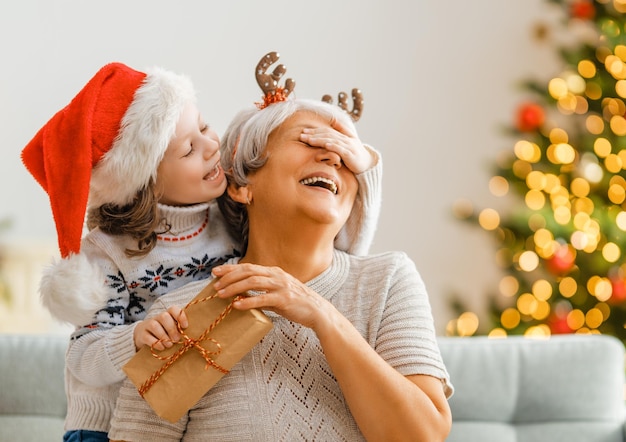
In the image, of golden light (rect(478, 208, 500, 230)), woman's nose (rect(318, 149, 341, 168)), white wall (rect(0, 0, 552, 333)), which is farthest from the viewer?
white wall (rect(0, 0, 552, 333))

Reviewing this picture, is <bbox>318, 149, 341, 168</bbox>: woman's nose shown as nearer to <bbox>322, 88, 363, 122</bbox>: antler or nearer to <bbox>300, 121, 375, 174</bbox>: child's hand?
<bbox>300, 121, 375, 174</bbox>: child's hand

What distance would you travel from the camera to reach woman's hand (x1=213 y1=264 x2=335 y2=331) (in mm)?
1390

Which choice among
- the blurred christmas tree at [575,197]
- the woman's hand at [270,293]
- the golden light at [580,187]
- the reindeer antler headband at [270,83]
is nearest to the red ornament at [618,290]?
the blurred christmas tree at [575,197]

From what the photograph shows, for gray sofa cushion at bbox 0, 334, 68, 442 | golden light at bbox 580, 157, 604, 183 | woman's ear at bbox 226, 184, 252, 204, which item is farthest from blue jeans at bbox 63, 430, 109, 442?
golden light at bbox 580, 157, 604, 183

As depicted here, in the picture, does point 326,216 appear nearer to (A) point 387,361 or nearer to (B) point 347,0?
(A) point 387,361

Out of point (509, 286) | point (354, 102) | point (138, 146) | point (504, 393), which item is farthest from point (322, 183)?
point (509, 286)

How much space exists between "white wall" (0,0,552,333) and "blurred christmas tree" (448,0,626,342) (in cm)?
42

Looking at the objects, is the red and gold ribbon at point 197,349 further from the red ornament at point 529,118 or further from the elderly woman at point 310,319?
the red ornament at point 529,118

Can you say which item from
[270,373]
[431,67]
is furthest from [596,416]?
[431,67]

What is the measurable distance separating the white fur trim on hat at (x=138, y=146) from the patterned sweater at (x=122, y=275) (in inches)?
4.0

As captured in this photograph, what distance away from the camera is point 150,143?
1.63 meters

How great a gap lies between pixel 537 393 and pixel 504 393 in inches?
3.7

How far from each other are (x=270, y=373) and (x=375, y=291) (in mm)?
273

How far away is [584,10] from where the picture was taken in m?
3.41
